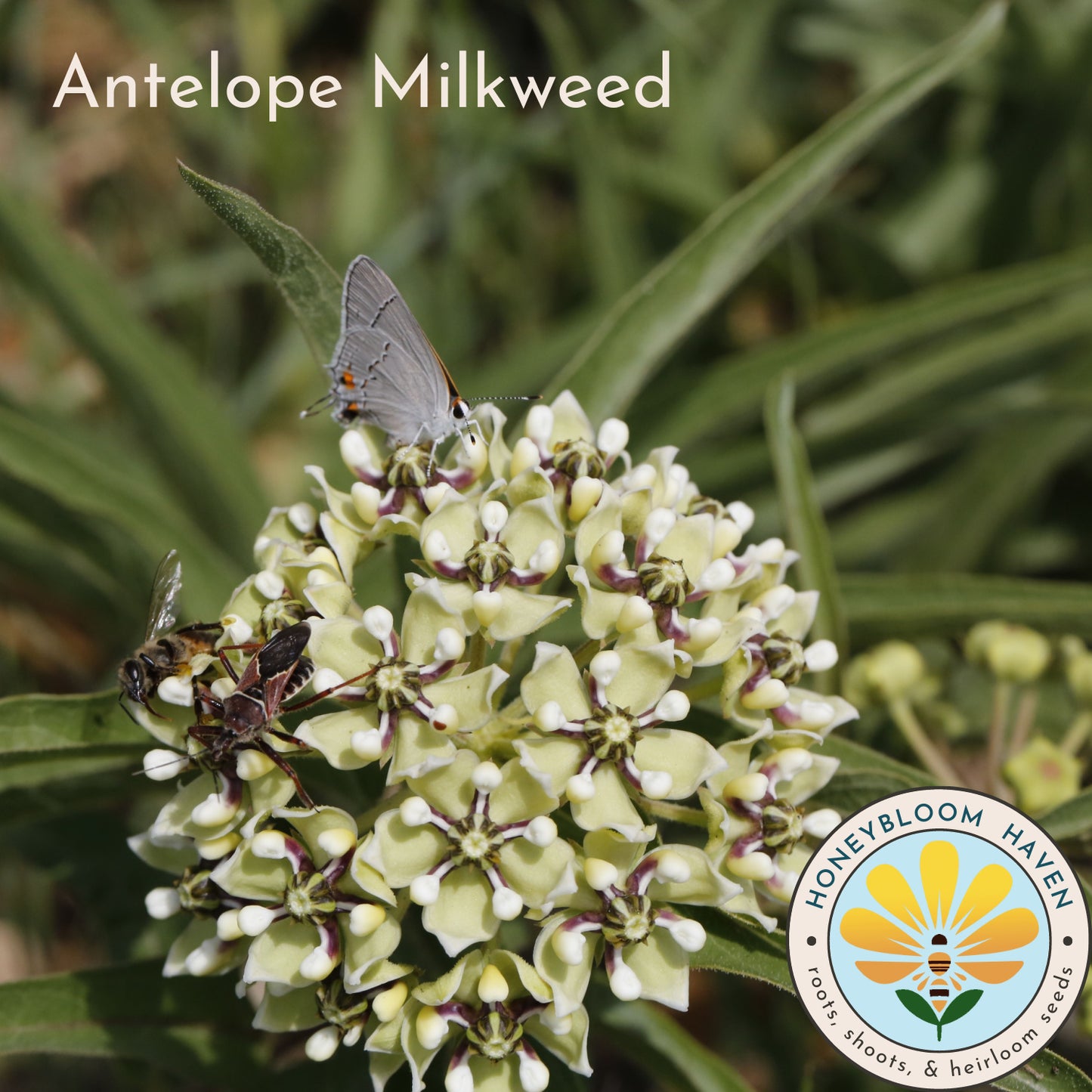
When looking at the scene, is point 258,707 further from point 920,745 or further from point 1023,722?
point 1023,722

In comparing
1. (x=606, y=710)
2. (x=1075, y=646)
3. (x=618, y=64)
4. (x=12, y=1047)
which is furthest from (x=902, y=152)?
(x=12, y=1047)

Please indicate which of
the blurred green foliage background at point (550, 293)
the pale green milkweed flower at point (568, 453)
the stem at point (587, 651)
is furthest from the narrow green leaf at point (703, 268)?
the stem at point (587, 651)

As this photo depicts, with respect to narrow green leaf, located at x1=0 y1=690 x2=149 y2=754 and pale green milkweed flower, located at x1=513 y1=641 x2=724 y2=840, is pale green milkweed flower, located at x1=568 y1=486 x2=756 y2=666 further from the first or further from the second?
narrow green leaf, located at x1=0 y1=690 x2=149 y2=754

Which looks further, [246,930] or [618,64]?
[618,64]

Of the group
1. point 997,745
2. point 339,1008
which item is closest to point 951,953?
point 997,745

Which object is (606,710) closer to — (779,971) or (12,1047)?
(779,971)

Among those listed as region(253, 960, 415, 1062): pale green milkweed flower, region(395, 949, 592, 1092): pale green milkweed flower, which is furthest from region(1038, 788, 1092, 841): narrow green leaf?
region(253, 960, 415, 1062): pale green milkweed flower
